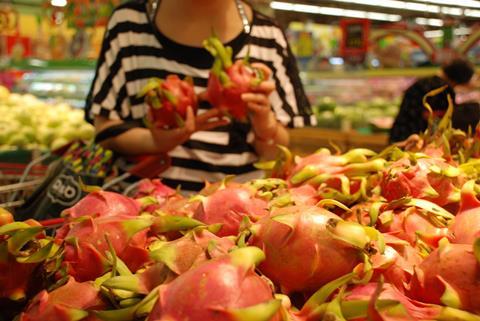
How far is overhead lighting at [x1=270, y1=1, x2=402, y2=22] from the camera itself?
8778 mm

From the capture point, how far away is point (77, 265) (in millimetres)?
664

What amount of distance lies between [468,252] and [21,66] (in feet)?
13.9

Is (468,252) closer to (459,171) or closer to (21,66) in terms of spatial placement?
(459,171)

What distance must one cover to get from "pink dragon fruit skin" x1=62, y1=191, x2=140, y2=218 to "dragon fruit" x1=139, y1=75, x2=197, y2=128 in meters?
0.55

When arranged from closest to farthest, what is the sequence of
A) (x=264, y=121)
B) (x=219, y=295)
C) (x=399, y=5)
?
1. (x=219, y=295)
2. (x=264, y=121)
3. (x=399, y=5)

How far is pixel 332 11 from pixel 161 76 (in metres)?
9.05

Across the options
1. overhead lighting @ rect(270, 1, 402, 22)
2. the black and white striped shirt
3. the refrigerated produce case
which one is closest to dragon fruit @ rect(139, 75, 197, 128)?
the black and white striped shirt

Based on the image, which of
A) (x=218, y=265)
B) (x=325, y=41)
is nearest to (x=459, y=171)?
(x=218, y=265)

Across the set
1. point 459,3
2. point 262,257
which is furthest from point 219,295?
point 459,3

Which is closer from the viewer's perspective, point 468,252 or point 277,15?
point 468,252

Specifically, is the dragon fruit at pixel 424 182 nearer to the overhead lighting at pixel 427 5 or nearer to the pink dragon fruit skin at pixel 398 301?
the pink dragon fruit skin at pixel 398 301

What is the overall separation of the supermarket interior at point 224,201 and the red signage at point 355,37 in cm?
213

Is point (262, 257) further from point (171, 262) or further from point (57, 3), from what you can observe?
point (57, 3)

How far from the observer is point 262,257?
55 centimetres
